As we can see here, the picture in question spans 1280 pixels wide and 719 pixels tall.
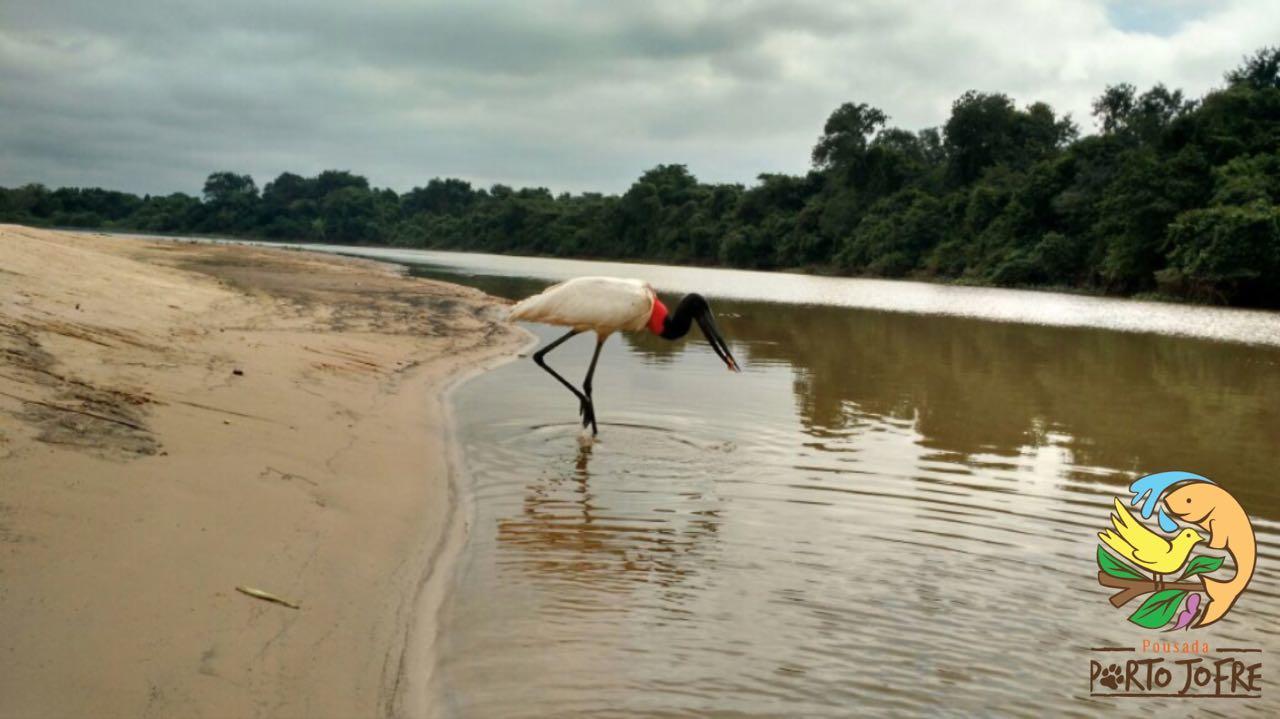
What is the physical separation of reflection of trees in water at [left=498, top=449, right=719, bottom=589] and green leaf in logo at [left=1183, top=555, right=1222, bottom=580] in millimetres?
2892

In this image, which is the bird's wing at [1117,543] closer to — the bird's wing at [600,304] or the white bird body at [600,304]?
the white bird body at [600,304]

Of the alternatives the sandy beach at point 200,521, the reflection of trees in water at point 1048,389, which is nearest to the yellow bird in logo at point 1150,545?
the reflection of trees in water at point 1048,389

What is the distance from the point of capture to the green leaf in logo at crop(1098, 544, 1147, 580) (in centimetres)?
530

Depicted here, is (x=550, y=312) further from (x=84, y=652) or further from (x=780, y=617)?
(x=84, y=652)

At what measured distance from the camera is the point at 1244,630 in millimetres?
4602

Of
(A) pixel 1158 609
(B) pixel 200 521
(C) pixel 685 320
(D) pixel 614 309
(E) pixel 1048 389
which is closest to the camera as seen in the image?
(B) pixel 200 521

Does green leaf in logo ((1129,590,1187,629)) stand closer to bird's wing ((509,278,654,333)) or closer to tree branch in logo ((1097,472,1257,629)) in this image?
tree branch in logo ((1097,472,1257,629))

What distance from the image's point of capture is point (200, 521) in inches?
176

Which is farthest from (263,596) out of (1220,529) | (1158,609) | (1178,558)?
(1220,529)

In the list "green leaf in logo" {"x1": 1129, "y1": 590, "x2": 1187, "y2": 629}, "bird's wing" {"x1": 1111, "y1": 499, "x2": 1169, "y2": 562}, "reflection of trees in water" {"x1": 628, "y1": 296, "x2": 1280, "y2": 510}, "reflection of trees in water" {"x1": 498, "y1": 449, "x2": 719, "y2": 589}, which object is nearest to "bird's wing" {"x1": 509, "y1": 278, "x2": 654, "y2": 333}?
"reflection of trees in water" {"x1": 628, "y1": 296, "x2": 1280, "y2": 510}

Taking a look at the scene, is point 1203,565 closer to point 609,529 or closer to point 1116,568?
point 1116,568

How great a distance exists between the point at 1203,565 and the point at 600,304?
571 cm

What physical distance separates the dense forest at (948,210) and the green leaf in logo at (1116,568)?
126 feet

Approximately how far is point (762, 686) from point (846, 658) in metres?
0.51
